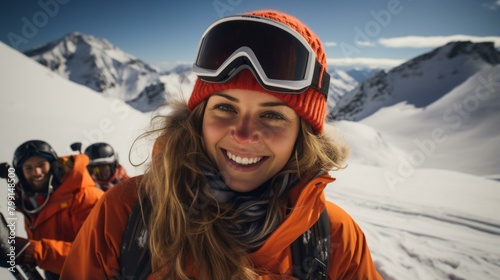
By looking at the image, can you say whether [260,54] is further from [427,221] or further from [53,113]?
[53,113]

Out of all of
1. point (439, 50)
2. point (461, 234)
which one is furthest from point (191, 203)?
point (439, 50)

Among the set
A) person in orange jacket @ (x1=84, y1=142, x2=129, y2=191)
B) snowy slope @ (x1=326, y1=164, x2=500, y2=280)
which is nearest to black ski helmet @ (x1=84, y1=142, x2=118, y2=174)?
person in orange jacket @ (x1=84, y1=142, x2=129, y2=191)

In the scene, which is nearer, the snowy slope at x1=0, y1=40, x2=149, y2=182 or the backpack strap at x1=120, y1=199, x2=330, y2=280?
the backpack strap at x1=120, y1=199, x2=330, y2=280

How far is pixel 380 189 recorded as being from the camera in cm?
752

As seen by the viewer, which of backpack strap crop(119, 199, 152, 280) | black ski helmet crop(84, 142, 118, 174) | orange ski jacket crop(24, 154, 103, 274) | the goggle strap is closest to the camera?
backpack strap crop(119, 199, 152, 280)

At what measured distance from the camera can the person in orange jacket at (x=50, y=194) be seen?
9.29 ft

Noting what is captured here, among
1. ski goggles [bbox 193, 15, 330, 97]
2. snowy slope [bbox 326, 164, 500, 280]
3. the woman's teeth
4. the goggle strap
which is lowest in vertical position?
snowy slope [bbox 326, 164, 500, 280]

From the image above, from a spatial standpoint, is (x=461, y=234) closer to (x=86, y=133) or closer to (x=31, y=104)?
(x=86, y=133)

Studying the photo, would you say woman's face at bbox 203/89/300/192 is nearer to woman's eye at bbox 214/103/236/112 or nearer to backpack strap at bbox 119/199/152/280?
woman's eye at bbox 214/103/236/112

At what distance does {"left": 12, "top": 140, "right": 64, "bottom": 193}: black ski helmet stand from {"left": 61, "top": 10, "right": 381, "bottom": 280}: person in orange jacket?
1.92 metres

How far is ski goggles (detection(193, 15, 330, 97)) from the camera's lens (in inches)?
59.3

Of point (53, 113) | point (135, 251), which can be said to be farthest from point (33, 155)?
point (53, 113)

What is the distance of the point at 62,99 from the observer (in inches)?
554

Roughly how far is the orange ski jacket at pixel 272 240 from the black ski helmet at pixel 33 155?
75.1 inches
